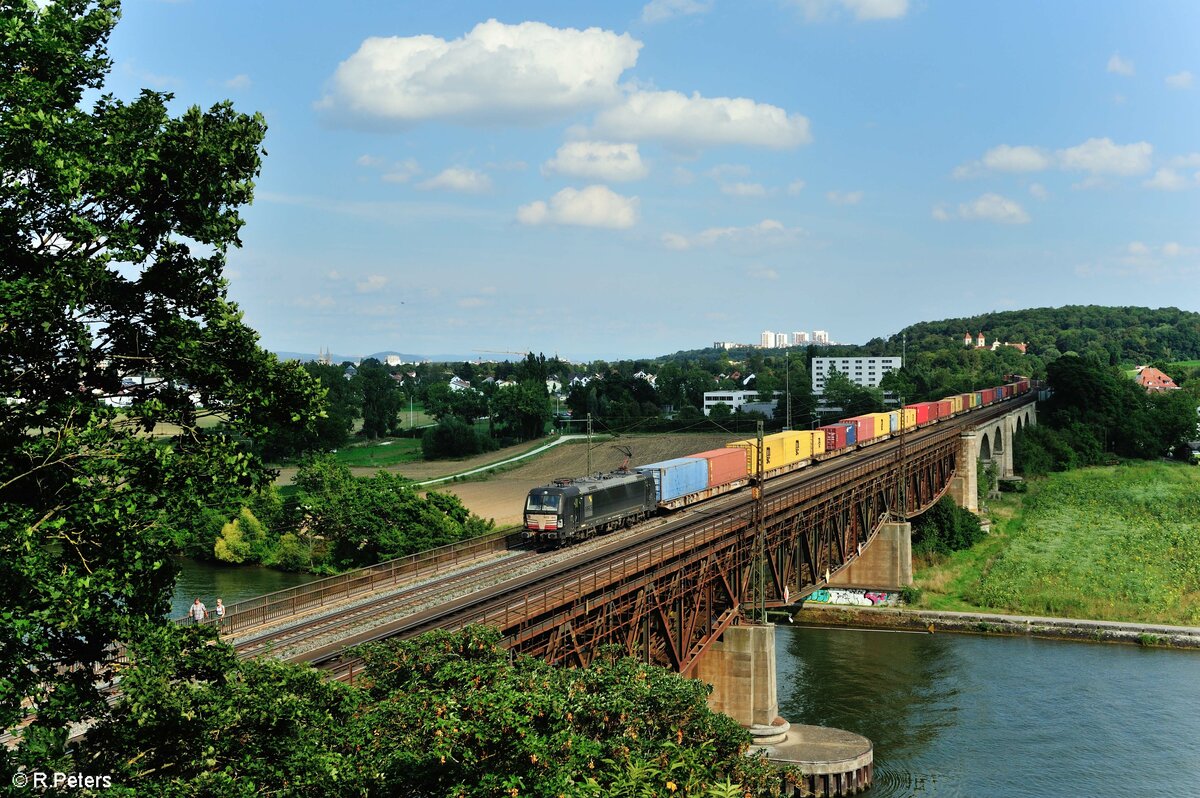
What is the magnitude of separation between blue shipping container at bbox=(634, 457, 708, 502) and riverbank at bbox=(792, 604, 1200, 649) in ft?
48.5

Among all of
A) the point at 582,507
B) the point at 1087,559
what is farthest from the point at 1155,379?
the point at 582,507

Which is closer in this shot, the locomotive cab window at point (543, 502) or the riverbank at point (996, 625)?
the locomotive cab window at point (543, 502)

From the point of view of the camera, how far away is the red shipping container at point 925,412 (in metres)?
110

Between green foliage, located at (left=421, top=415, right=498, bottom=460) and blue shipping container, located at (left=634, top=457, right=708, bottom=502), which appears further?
green foliage, located at (left=421, top=415, right=498, bottom=460)

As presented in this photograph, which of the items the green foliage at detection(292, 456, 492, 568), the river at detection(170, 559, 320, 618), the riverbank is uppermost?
the green foliage at detection(292, 456, 492, 568)

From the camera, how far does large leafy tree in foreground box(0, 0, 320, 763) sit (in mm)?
13141

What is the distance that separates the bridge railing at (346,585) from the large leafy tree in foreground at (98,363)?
14893 mm

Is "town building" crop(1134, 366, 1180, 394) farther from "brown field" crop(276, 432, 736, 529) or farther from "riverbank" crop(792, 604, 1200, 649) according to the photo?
"riverbank" crop(792, 604, 1200, 649)

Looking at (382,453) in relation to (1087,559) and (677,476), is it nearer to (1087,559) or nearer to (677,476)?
(677,476)

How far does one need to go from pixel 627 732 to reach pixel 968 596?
58.1 meters

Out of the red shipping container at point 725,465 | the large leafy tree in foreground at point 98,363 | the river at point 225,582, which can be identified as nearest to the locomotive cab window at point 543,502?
the red shipping container at point 725,465

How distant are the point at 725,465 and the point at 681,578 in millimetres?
26293

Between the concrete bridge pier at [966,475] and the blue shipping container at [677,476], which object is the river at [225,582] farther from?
the concrete bridge pier at [966,475]

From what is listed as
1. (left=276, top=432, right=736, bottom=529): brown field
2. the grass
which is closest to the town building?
(left=276, top=432, right=736, bottom=529): brown field
